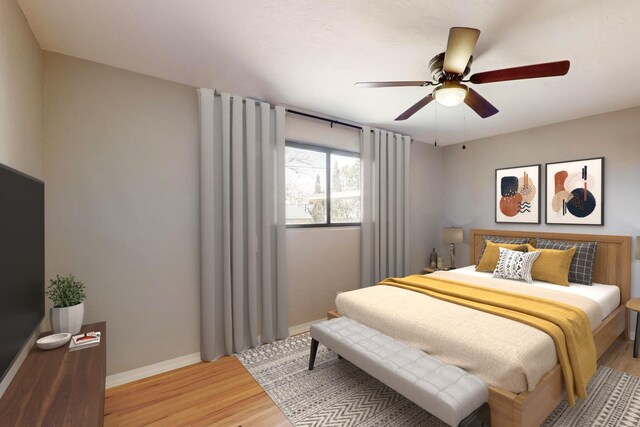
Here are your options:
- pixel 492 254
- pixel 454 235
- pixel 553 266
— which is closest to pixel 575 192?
pixel 553 266

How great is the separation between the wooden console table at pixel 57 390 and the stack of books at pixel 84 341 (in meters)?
0.04

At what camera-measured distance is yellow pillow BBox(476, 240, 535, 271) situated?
3.51m

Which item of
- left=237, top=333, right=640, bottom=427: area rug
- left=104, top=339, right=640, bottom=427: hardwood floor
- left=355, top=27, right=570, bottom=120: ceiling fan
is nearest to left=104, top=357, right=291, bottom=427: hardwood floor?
left=104, top=339, right=640, bottom=427: hardwood floor

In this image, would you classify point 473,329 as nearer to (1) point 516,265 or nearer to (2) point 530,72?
(2) point 530,72

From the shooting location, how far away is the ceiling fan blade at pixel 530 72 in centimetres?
159

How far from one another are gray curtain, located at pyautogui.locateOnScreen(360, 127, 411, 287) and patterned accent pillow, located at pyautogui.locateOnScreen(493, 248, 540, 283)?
4.15 feet

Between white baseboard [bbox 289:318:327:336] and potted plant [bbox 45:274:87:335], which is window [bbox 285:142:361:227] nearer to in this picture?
white baseboard [bbox 289:318:327:336]

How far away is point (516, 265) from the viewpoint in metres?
3.21

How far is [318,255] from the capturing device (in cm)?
355

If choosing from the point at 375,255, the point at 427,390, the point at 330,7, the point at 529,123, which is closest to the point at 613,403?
the point at 427,390

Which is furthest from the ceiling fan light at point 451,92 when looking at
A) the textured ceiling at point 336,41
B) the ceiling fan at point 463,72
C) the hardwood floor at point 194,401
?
the hardwood floor at point 194,401

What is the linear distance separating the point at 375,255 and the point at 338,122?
183 centimetres

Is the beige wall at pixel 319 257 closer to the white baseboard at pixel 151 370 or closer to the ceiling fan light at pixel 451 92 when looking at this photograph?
the white baseboard at pixel 151 370

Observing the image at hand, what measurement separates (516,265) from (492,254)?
0.39 metres
